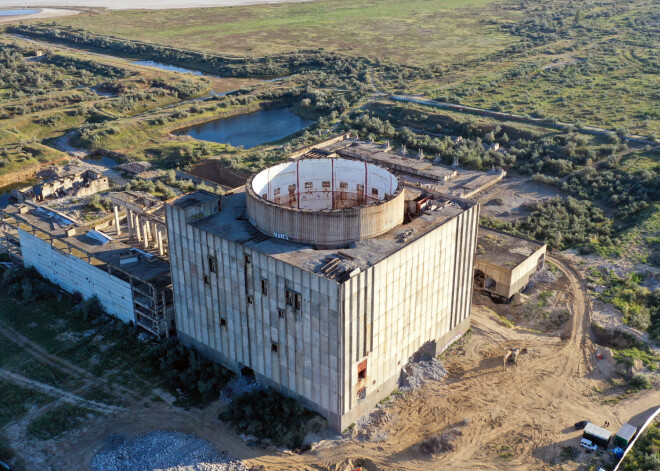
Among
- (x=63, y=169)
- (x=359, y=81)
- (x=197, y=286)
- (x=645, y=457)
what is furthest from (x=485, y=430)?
(x=359, y=81)

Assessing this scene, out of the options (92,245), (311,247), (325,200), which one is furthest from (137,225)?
(311,247)

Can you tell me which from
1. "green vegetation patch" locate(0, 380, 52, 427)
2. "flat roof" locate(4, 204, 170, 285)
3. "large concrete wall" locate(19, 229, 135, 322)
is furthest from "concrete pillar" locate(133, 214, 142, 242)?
"green vegetation patch" locate(0, 380, 52, 427)

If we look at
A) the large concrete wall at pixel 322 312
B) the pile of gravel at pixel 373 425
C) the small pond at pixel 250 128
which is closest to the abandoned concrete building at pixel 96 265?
the large concrete wall at pixel 322 312

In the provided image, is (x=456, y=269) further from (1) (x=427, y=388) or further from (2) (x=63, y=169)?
(2) (x=63, y=169)

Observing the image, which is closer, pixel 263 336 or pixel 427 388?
pixel 263 336

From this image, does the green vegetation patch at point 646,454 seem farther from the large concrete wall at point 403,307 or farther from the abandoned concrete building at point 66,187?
the abandoned concrete building at point 66,187
